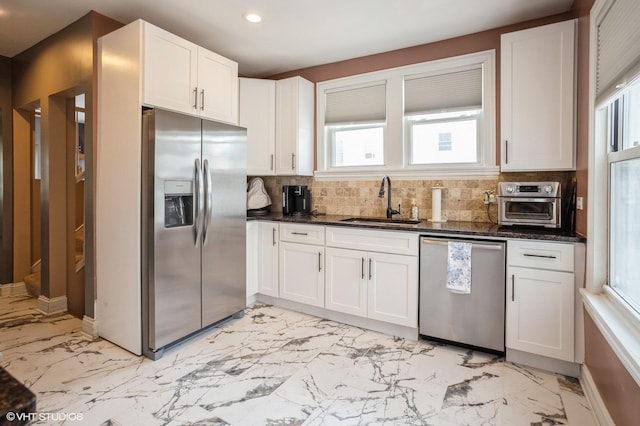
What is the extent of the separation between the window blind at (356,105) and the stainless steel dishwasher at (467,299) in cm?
156

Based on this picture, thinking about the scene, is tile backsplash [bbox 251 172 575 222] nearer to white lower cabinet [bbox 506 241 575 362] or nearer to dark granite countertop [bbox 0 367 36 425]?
white lower cabinet [bbox 506 241 575 362]

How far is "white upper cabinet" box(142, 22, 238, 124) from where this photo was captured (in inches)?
101

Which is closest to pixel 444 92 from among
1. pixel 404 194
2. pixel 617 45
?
pixel 404 194

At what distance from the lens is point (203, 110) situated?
3000mm

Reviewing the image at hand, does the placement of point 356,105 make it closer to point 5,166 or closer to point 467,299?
point 467,299

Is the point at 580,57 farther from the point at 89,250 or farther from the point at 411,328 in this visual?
the point at 89,250

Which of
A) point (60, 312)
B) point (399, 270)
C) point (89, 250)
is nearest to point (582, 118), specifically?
point (399, 270)

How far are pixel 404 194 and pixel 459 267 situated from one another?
3.71 ft

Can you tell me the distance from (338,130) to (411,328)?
7.39 ft

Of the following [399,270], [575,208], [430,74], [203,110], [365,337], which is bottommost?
[365,337]

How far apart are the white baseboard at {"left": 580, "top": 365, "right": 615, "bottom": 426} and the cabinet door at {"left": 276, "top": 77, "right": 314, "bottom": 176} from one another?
9.62 feet

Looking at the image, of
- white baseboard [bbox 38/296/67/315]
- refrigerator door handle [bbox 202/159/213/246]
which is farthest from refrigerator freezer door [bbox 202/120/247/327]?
white baseboard [bbox 38/296/67/315]

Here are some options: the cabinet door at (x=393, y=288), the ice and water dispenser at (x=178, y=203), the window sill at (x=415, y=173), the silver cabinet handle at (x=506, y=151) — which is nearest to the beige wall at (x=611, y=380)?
the cabinet door at (x=393, y=288)

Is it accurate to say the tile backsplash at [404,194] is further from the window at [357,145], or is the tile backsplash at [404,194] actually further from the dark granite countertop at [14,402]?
the dark granite countertop at [14,402]
